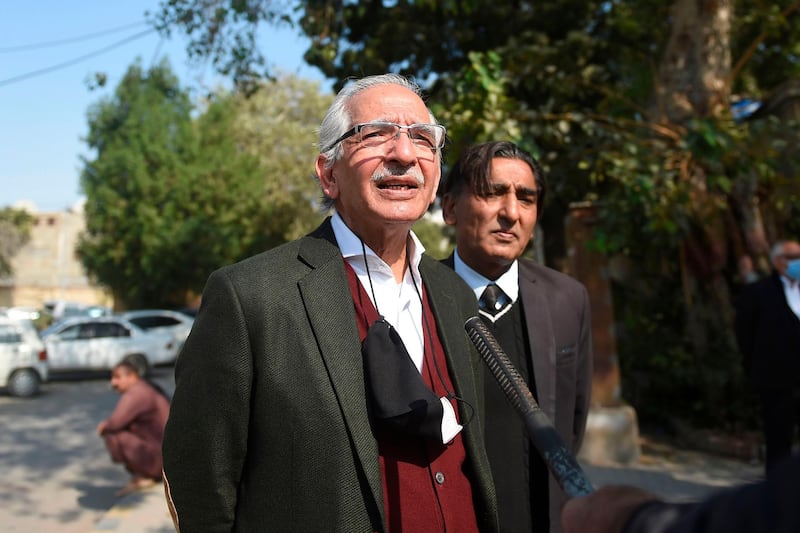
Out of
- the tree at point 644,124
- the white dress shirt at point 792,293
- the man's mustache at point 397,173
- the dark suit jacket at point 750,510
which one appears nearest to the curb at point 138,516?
the tree at point 644,124

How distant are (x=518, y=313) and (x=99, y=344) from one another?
1681 cm

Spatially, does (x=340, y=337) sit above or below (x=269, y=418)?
above

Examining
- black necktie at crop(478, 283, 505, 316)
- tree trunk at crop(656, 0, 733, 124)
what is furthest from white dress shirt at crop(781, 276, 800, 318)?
black necktie at crop(478, 283, 505, 316)

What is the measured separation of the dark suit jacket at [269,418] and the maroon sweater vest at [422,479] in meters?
0.08

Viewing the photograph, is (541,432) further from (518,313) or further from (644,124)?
(644,124)

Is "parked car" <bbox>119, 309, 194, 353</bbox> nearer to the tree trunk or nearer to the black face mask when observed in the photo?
the tree trunk

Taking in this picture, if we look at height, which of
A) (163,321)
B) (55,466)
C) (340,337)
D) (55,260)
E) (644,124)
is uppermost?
(644,124)

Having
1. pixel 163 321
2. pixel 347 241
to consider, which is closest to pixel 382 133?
pixel 347 241

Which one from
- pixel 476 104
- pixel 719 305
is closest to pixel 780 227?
pixel 719 305

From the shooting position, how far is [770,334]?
533 centimetres

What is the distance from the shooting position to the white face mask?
514 centimetres

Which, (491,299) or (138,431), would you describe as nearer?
(491,299)

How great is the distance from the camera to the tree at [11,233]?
44469mm

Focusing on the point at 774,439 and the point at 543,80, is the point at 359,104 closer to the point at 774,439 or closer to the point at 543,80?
the point at 774,439
